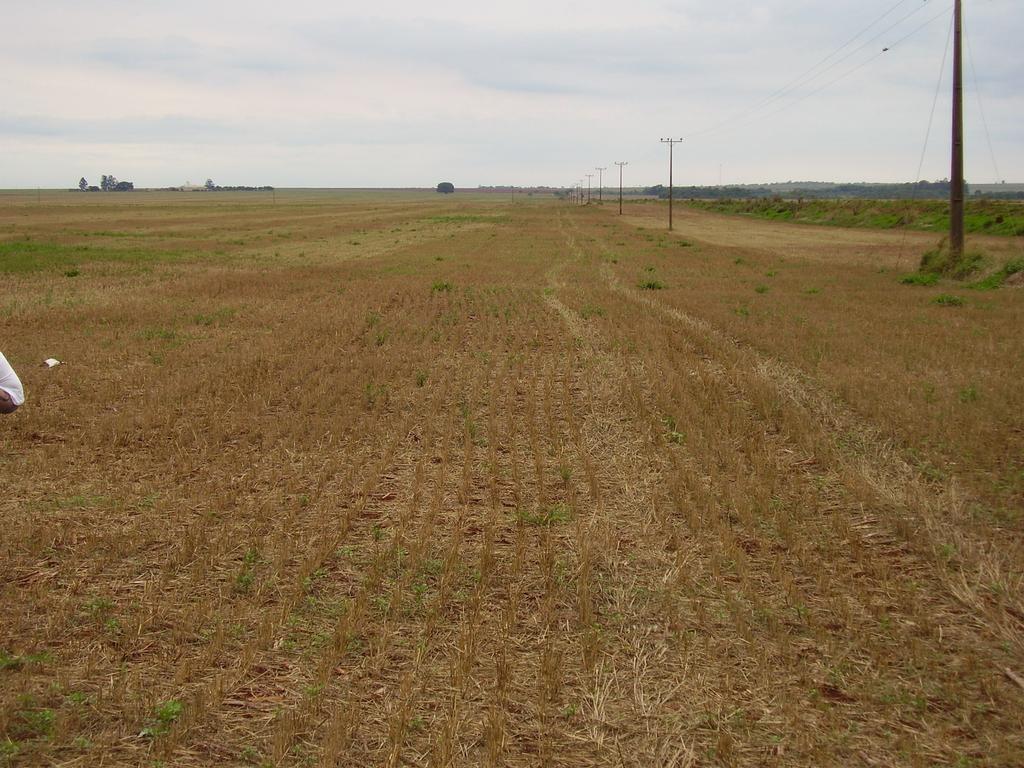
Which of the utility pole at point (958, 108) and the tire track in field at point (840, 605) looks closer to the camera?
the tire track in field at point (840, 605)

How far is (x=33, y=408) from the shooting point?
1102 cm

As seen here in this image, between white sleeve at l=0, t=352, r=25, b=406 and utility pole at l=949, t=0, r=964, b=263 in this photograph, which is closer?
white sleeve at l=0, t=352, r=25, b=406

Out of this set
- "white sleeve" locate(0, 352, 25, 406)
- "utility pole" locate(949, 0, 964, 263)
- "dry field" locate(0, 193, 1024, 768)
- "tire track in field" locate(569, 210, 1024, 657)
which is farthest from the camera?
"utility pole" locate(949, 0, 964, 263)

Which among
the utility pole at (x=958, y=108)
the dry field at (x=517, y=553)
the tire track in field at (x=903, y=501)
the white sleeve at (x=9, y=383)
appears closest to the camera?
the dry field at (x=517, y=553)

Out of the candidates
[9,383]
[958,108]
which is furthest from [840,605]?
[958,108]

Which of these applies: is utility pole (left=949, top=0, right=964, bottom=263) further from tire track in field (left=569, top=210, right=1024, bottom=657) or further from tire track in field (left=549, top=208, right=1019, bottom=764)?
tire track in field (left=549, top=208, right=1019, bottom=764)

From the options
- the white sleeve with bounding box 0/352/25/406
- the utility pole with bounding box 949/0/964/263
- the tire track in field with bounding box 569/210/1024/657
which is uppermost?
the utility pole with bounding box 949/0/964/263

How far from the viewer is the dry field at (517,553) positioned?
4.32 metres

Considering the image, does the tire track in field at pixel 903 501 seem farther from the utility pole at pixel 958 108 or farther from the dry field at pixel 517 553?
the utility pole at pixel 958 108

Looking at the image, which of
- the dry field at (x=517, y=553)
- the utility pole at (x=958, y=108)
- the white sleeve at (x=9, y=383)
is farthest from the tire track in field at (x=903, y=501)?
the utility pole at (x=958, y=108)

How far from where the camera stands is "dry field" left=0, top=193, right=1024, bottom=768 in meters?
4.32

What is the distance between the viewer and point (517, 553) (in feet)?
21.2

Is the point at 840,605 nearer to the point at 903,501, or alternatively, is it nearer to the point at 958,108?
the point at 903,501

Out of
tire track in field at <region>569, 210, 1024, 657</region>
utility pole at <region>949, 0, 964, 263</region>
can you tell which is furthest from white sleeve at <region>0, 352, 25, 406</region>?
utility pole at <region>949, 0, 964, 263</region>
